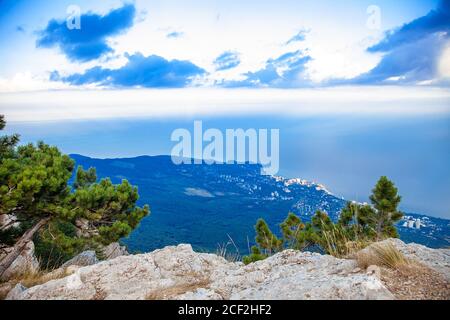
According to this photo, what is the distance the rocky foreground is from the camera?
4.15 m

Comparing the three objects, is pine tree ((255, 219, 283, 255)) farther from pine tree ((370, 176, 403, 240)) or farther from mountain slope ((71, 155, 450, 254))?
mountain slope ((71, 155, 450, 254))

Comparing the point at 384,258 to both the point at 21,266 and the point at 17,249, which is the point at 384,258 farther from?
the point at 21,266

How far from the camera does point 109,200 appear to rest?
10.4 metres

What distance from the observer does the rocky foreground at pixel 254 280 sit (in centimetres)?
415

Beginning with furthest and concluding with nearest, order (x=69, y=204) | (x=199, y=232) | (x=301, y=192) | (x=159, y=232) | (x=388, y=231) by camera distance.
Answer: (x=301, y=192)
(x=199, y=232)
(x=159, y=232)
(x=388, y=231)
(x=69, y=204)

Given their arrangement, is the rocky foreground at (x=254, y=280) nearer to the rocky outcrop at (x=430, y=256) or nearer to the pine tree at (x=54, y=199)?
the rocky outcrop at (x=430, y=256)

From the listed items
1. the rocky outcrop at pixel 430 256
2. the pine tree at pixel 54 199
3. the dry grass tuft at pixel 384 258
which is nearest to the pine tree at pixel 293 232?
the pine tree at pixel 54 199

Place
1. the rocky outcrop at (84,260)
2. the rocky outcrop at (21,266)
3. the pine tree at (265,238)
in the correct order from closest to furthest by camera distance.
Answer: the rocky outcrop at (21,266) < the rocky outcrop at (84,260) < the pine tree at (265,238)

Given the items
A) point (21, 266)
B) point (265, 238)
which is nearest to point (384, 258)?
point (21, 266)

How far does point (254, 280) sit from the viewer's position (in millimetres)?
5367

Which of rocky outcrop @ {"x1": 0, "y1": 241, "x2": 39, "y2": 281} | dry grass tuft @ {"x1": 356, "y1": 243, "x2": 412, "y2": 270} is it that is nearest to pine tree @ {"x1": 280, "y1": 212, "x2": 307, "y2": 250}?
rocky outcrop @ {"x1": 0, "y1": 241, "x2": 39, "y2": 281}

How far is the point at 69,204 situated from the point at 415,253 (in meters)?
8.29

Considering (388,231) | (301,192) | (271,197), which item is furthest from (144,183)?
(388,231)
